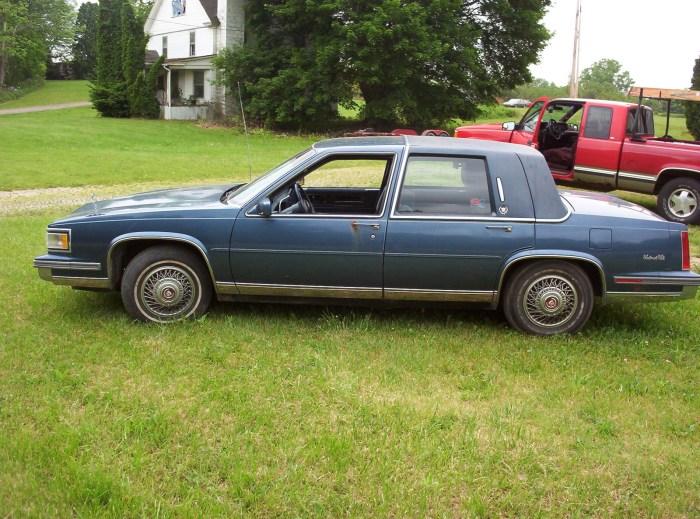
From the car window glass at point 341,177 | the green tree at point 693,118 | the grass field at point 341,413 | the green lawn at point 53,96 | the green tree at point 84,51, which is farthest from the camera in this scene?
the green tree at point 84,51

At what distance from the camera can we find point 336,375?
432 cm

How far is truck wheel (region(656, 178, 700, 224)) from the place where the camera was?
9875 mm

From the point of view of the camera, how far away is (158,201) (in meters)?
5.59

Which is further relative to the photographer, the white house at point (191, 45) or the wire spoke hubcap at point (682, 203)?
the white house at point (191, 45)

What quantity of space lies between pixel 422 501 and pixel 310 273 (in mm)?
2371

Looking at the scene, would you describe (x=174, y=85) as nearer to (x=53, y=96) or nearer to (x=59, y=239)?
(x=53, y=96)

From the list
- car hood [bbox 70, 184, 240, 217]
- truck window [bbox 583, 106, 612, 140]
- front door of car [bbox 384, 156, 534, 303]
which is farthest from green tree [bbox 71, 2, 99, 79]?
front door of car [bbox 384, 156, 534, 303]

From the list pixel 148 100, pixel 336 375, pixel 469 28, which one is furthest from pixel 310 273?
pixel 148 100

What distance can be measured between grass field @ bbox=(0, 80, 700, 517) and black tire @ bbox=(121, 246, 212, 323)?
146 millimetres

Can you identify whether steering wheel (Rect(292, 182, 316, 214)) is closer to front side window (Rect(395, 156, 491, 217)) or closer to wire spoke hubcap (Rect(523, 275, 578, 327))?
front side window (Rect(395, 156, 491, 217))

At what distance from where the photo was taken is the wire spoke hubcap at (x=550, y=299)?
5.12m

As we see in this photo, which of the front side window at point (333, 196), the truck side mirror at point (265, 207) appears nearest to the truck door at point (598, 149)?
the front side window at point (333, 196)

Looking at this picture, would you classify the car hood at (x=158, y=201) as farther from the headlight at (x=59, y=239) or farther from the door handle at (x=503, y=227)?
the door handle at (x=503, y=227)

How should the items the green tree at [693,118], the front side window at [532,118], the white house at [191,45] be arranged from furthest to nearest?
the white house at [191,45] → the green tree at [693,118] → the front side window at [532,118]
